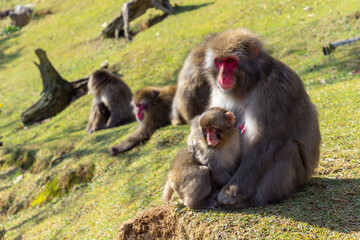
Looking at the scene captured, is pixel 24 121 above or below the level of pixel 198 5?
below

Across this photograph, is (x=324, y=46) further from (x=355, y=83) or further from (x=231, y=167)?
(x=231, y=167)

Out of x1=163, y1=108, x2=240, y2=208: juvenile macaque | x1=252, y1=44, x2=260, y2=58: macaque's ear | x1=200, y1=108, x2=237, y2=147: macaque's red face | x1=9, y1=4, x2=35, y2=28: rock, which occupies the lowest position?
x1=163, y1=108, x2=240, y2=208: juvenile macaque

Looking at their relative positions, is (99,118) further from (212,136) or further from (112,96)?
(212,136)

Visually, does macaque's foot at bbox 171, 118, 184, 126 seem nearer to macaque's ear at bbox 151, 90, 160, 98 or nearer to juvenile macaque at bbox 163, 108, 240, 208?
macaque's ear at bbox 151, 90, 160, 98

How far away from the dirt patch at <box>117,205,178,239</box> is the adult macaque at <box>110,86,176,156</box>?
3.39 m

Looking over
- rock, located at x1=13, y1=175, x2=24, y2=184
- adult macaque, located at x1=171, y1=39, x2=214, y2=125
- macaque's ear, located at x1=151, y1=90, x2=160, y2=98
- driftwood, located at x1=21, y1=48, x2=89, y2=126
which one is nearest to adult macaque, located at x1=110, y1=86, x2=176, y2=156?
macaque's ear, located at x1=151, y1=90, x2=160, y2=98

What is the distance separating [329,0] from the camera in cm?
1370

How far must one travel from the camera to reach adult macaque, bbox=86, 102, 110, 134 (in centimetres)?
1093

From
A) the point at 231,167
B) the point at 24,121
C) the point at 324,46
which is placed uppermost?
the point at 231,167

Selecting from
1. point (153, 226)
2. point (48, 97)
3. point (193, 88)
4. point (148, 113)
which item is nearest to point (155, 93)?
point (148, 113)

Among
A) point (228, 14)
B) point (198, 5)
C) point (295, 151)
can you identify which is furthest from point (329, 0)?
point (295, 151)

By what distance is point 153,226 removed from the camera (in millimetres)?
4637

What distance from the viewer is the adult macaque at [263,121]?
4.00m

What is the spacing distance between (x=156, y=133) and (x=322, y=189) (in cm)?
451
